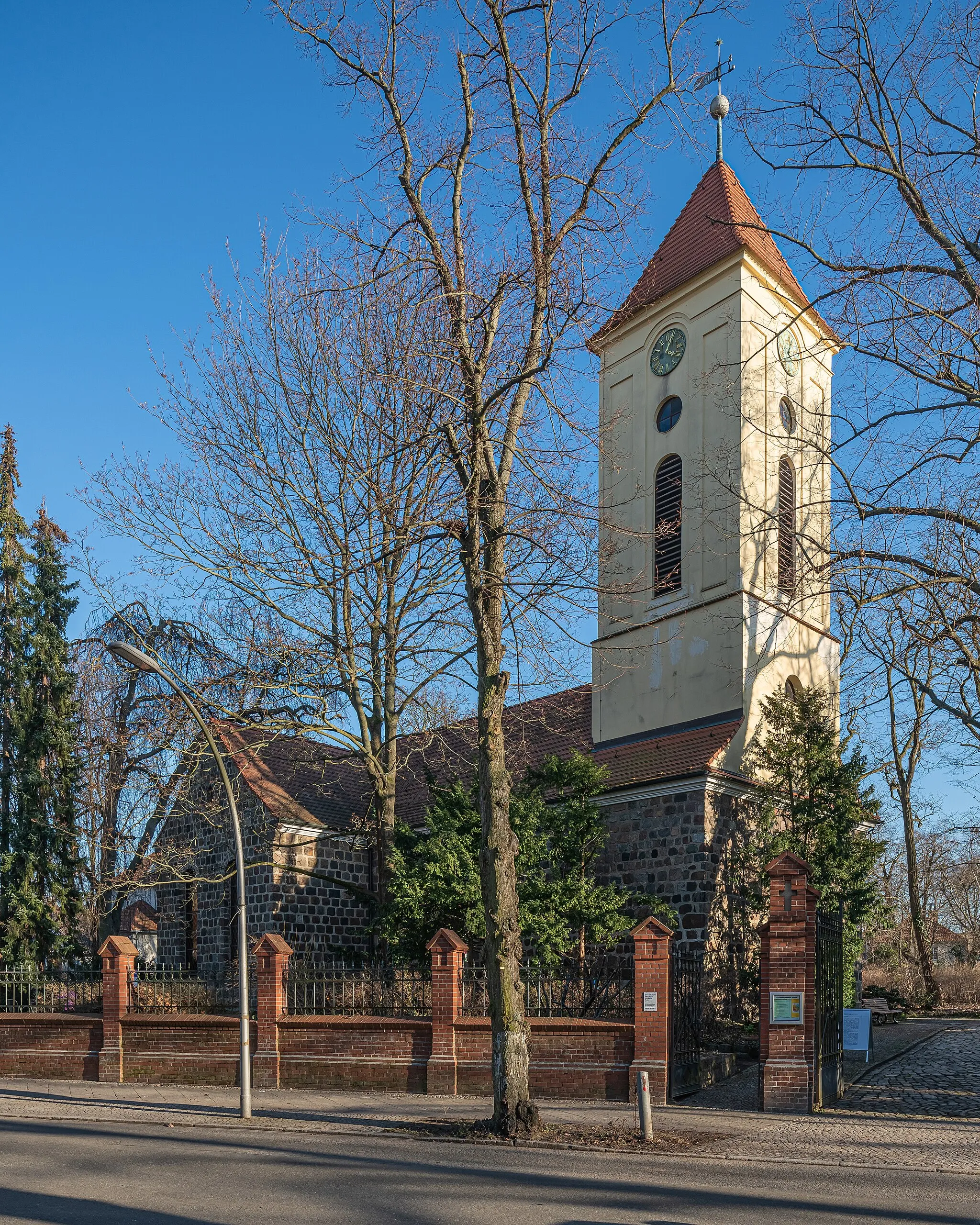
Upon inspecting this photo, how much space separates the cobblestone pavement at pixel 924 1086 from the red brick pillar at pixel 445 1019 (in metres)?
5.06

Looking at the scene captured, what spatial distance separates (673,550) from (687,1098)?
11327mm

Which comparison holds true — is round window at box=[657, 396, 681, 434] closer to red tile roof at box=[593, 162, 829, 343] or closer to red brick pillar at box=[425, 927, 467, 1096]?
red tile roof at box=[593, 162, 829, 343]

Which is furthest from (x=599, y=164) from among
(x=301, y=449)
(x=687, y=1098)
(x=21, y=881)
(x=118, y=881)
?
(x=21, y=881)

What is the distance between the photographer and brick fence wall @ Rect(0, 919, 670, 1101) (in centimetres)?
1430

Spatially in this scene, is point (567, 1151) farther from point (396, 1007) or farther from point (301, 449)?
point (301, 449)

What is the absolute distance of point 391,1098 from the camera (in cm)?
1502

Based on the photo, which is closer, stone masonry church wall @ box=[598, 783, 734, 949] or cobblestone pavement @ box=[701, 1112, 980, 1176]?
cobblestone pavement @ box=[701, 1112, 980, 1176]

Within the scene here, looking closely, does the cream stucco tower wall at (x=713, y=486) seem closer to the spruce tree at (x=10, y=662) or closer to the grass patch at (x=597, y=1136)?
the grass patch at (x=597, y=1136)

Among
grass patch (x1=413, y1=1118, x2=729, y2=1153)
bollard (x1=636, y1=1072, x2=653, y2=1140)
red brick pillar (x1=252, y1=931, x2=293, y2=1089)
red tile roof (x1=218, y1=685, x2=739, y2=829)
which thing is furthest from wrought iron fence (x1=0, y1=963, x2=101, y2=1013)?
bollard (x1=636, y1=1072, x2=653, y2=1140)

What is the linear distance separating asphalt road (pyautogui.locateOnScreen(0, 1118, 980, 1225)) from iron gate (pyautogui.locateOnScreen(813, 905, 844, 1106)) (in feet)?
11.6

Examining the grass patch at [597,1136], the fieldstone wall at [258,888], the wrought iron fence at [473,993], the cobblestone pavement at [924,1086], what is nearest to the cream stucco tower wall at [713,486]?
the cobblestone pavement at [924,1086]

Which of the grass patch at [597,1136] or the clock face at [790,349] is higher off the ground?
the clock face at [790,349]

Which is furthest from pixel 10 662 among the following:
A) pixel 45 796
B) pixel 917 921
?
pixel 917 921

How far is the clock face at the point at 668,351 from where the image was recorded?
23359 millimetres
